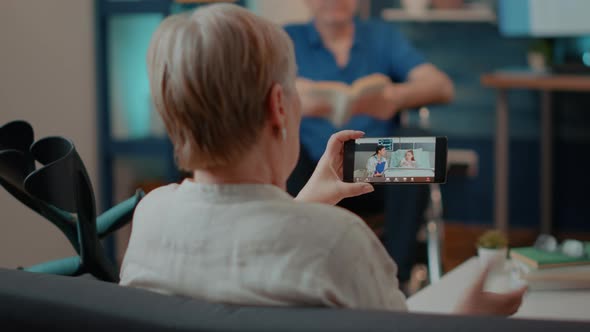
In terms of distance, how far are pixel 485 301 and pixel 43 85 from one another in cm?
243

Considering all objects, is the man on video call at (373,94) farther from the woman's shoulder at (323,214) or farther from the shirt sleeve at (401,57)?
the woman's shoulder at (323,214)

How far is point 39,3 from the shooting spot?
307 cm

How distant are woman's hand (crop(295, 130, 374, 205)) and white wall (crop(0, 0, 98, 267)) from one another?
1810mm

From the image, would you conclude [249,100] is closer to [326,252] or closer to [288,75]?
[288,75]

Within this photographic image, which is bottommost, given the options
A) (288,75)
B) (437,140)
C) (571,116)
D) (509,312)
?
(571,116)

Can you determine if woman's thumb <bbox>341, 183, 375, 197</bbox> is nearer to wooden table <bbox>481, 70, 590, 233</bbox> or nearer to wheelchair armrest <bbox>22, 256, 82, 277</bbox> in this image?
wheelchair armrest <bbox>22, 256, 82, 277</bbox>

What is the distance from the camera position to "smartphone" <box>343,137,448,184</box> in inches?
46.3

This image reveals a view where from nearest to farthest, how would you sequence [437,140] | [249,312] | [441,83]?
[249,312]
[437,140]
[441,83]

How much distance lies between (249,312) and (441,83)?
2295 millimetres

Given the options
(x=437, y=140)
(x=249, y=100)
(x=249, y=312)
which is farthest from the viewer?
(x=437, y=140)

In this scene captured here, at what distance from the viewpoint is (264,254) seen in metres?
0.89

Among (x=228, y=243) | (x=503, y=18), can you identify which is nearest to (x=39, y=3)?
(x=503, y=18)

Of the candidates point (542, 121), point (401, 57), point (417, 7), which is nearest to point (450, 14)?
point (417, 7)

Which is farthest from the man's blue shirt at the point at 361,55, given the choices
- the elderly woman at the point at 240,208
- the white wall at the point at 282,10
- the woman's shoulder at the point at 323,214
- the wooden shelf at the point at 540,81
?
the woman's shoulder at the point at 323,214
